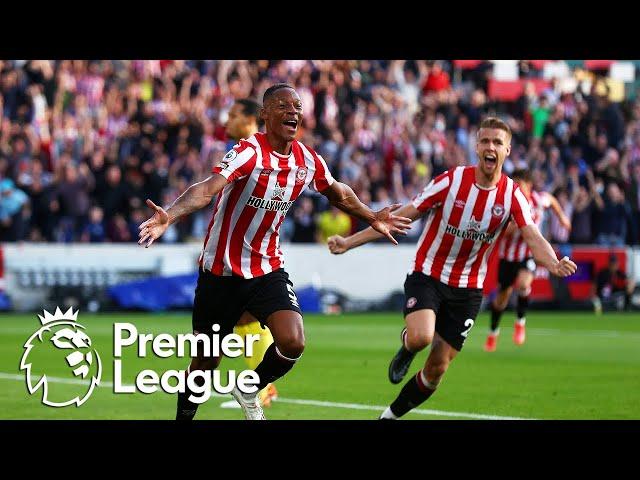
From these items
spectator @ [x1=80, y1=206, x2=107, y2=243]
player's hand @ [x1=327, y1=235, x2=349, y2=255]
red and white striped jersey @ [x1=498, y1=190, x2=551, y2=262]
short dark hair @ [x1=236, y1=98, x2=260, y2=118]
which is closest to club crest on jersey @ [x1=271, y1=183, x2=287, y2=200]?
player's hand @ [x1=327, y1=235, x2=349, y2=255]

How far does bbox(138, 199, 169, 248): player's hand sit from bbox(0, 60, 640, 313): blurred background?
14.3m

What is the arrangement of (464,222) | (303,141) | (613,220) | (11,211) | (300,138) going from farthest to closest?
(613,220), (300,138), (303,141), (11,211), (464,222)

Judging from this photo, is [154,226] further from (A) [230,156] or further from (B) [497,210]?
(B) [497,210]

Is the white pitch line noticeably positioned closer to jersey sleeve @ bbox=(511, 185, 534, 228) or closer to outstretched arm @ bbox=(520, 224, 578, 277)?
outstretched arm @ bbox=(520, 224, 578, 277)

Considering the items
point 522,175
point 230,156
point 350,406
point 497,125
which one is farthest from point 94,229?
point 230,156

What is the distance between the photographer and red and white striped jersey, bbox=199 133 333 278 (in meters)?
8.97

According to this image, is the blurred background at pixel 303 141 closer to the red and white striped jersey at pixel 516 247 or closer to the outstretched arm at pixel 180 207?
the red and white striped jersey at pixel 516 247

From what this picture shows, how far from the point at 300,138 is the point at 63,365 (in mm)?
12136

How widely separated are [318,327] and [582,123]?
35.4 ft

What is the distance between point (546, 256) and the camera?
9891mm

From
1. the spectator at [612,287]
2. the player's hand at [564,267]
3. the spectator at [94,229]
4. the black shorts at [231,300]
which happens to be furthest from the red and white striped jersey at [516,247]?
the black shorts at [231,300]
